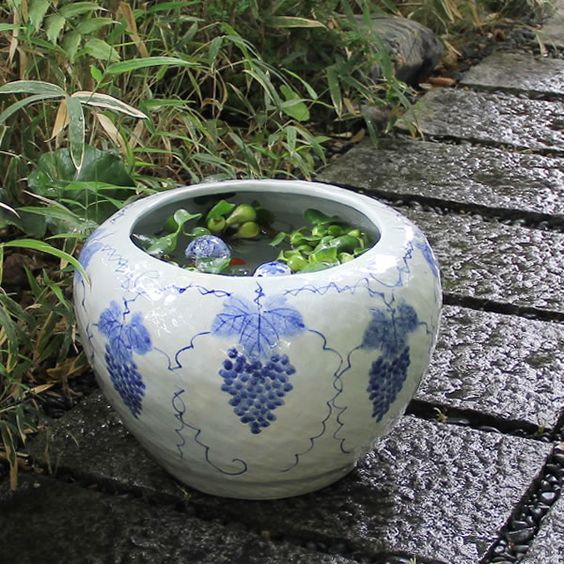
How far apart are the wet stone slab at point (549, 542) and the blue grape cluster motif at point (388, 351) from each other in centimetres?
33

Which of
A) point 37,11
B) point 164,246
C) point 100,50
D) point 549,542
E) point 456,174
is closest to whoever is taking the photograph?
point 549,542

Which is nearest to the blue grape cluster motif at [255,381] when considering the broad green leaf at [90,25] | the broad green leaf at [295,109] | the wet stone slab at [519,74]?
the broad green leaf at [90,25]

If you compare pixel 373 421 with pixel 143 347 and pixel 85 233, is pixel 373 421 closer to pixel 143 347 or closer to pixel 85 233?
pixel 143 347

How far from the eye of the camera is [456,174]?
3.43 meters

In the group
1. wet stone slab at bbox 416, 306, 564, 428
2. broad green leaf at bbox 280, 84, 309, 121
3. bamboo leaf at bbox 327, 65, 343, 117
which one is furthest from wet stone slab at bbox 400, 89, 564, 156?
wet stone slab at bbox 416, 306, 564, 428

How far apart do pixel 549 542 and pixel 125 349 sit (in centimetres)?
74

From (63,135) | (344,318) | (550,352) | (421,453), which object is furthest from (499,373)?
(63,135)

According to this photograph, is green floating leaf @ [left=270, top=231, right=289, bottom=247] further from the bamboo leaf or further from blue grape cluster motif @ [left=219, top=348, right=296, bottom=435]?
the bamboo leaf

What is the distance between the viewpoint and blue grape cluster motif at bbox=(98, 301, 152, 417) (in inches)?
66.9

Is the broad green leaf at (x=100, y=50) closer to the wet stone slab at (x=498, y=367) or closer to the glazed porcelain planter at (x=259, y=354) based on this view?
the glazed porcelain planter at (x=259, y=354)

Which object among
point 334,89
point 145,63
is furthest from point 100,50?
point 334,89

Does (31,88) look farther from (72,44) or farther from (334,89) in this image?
(334,89)

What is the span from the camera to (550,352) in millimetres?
2430

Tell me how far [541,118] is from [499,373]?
73.0 inches
